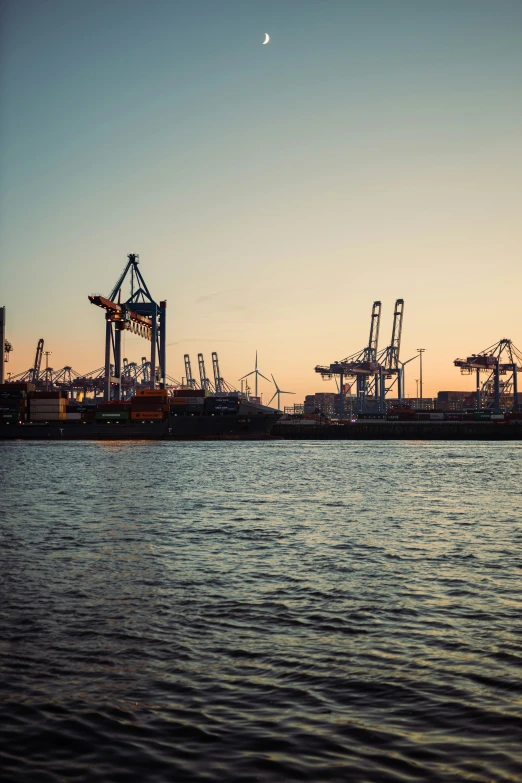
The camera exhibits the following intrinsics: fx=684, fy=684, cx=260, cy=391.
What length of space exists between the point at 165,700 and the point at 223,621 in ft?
12.2

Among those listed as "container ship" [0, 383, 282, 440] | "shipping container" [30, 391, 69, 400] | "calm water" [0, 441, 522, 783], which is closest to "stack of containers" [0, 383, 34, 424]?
"container ship" [0, 383, 282, 440]

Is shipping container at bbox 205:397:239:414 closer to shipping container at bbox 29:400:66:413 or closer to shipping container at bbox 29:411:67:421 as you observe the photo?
shipping container at bbox 29:400:66:413

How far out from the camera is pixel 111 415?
13275 cm

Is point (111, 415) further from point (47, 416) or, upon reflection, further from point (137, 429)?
point (47, 416)

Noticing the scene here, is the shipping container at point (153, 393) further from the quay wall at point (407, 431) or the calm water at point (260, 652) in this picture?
the calm water at point (260, 652)

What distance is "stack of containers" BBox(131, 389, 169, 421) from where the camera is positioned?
433ft

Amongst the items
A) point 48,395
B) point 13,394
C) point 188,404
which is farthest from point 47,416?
point 188,404

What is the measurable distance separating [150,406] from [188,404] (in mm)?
7601

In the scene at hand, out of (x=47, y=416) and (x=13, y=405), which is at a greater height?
(x=13, y=405)

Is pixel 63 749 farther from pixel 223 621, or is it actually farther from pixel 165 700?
pixel 223 621

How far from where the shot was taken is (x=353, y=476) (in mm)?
52594

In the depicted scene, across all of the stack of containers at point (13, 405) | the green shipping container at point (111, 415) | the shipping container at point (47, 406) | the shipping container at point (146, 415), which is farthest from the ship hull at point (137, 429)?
the shipping container at point (47, 406)

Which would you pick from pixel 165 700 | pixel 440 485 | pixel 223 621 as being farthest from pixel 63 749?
pixel 440 485

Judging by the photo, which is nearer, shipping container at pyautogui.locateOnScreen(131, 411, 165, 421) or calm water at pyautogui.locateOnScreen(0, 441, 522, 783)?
calm water at pyautogui.locateOnScreen(0, 441, 522, 783)
